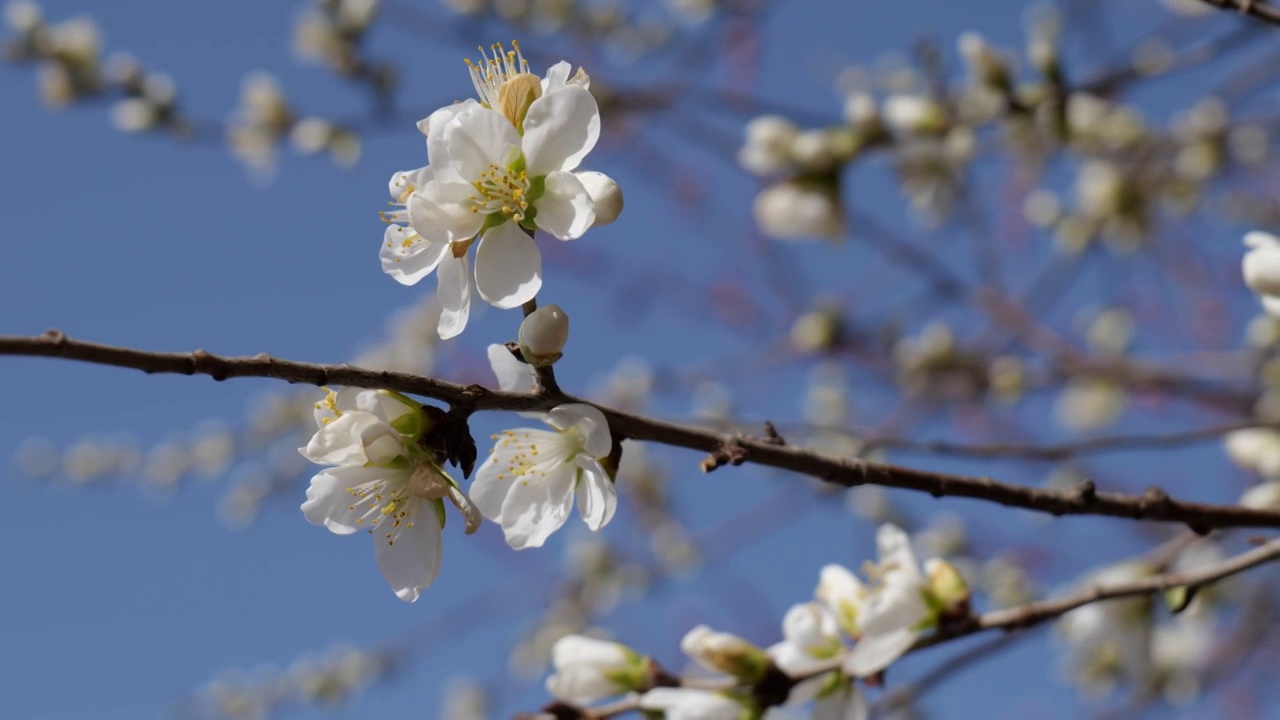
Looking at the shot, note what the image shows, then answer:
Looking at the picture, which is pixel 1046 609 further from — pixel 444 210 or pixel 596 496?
pixel 444 210

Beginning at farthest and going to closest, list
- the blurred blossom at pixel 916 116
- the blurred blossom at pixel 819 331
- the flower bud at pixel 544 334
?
the blurred blossom at pixel 819 331 → the blurred blossom at pixel 916 116 → the flower bud at pixel 544 334

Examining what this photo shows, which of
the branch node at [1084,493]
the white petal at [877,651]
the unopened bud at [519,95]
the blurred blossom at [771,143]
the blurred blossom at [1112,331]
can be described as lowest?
the white petal at [877,651]

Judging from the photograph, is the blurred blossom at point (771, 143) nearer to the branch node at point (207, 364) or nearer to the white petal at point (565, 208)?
the white petal at point (565, 208)

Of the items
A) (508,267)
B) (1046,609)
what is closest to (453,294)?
(508,267)

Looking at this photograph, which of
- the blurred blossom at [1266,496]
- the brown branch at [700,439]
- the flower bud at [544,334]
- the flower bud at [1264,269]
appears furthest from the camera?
the blurred blossom at [1266,496]

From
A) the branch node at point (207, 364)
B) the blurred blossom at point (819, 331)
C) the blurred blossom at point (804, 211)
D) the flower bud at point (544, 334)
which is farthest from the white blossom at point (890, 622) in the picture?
the blurred blossom at point (819, 331)

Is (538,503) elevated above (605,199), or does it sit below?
below

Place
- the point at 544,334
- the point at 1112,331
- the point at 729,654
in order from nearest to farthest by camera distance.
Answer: the point at 544,334, the point at 729,654, the point at 1112,331

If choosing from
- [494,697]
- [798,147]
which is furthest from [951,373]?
[494,697]
